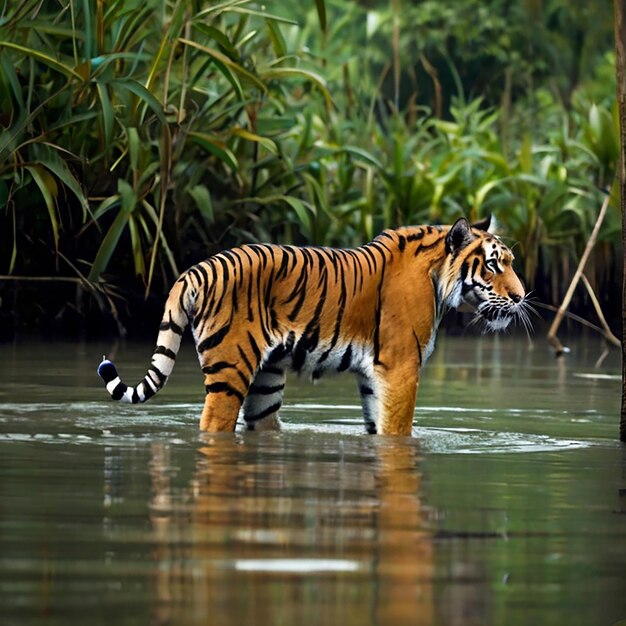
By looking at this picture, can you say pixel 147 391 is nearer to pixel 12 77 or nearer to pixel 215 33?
pixel 12 77

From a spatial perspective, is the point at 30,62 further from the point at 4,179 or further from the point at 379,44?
the point at 379,44

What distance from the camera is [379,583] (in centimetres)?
507

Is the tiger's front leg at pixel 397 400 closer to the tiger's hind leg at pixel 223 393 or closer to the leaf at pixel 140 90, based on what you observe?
the tiger's hind leg at pixel 223 393

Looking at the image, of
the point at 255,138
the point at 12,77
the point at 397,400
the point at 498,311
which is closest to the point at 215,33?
the point at 12,77

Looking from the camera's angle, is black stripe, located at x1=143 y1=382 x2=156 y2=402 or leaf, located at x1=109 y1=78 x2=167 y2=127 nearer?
black stripe, located at x1=143 y1=382 x2=156 y2=402

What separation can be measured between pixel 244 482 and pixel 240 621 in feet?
8.80

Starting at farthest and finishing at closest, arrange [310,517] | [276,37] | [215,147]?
[215,147], [276,37], [310,517]

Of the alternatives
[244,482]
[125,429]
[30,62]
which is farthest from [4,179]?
[244,482]

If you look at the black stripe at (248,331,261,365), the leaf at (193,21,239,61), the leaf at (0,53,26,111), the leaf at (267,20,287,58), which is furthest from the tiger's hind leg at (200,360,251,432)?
the leaf at (267,20,287,58)

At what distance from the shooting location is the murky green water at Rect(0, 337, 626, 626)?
482 cm

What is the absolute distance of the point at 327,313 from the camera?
9.56 meters

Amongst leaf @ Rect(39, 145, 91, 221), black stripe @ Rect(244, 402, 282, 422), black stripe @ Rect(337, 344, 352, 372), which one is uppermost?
leaf @ Rect(39, 145, 91, 221)

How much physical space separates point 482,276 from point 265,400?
4.21ft

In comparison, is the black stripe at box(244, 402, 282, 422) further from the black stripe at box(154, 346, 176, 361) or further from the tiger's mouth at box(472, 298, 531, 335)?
the tiger's mouth at box(472, 298, 531, 335)
